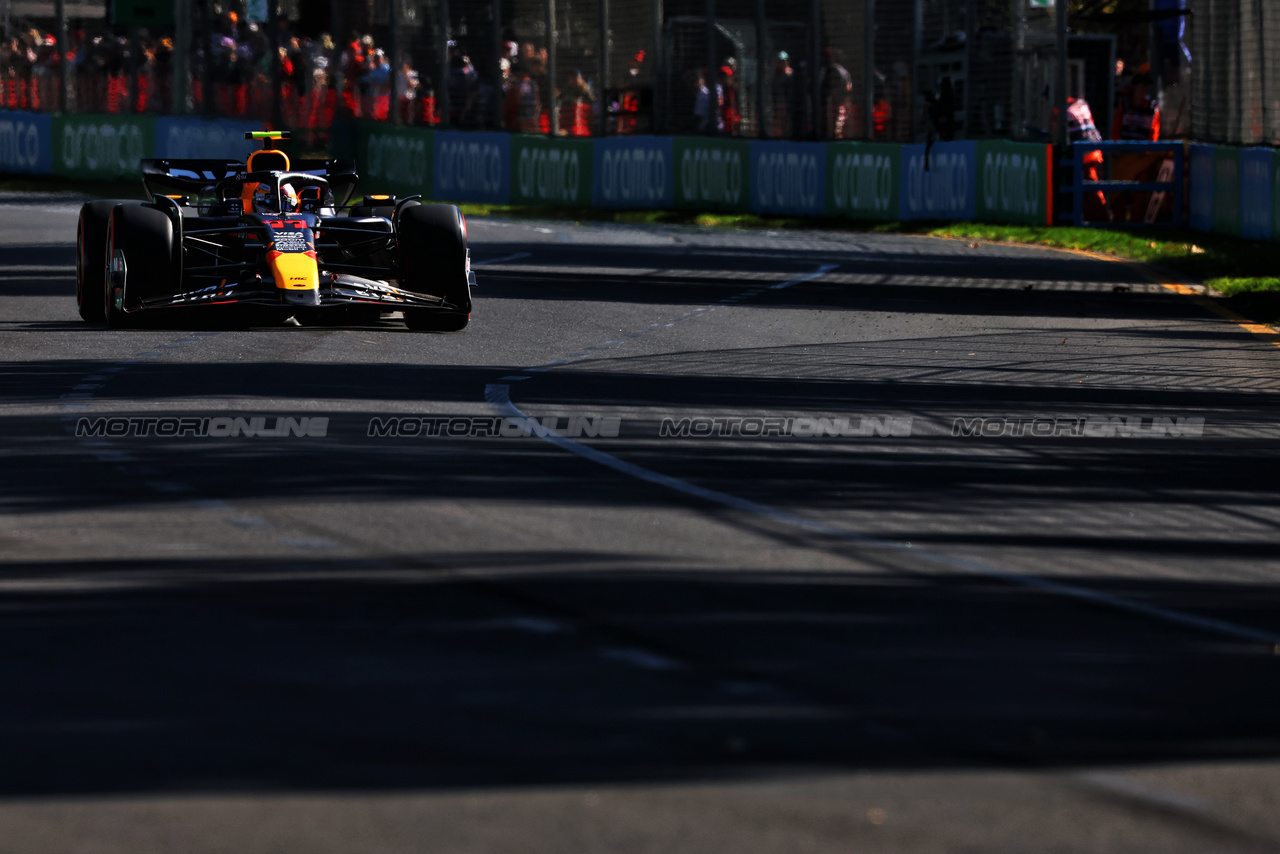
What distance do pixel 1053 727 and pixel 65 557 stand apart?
3511 mm

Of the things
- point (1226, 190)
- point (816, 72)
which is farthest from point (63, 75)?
point (1226, 190)

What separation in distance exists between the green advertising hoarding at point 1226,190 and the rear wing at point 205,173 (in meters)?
13.2

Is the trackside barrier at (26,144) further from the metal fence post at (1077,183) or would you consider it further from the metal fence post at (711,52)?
the metal fence post at (1077,183)

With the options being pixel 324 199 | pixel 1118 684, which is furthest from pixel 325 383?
pixel 1118 684

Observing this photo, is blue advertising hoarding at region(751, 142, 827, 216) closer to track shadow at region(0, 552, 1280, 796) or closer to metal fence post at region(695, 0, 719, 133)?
metal fence post at region(695, 0, 719, 133)

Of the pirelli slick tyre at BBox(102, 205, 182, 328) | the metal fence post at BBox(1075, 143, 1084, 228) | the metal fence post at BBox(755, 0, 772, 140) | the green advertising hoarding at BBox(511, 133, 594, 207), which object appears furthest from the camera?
the green advertising hoarding at BBox(511, 133, 594, 207)

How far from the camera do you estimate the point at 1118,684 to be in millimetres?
5160

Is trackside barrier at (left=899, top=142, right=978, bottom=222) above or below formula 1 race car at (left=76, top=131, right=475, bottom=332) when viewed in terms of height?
above

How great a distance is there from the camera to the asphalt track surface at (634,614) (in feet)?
13.6

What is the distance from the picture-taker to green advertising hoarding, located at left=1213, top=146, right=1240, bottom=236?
24.1 m
